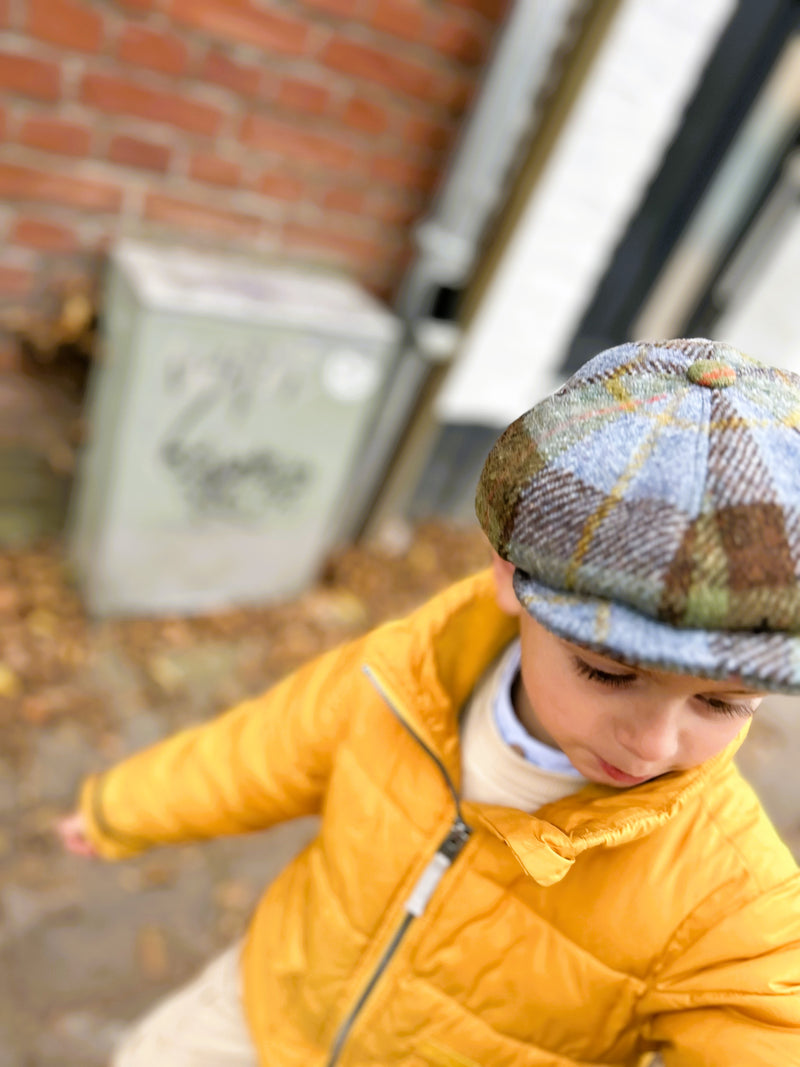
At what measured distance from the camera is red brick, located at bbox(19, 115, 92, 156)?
7.04 feet

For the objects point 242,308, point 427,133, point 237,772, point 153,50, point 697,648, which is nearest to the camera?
point 697,648

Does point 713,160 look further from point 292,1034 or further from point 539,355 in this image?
point 292,1034

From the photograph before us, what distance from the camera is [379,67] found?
2426 millimetres

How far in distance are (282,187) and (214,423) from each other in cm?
73

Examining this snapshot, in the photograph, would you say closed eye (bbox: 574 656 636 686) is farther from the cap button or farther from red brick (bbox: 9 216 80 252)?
red brick (bbox: 9 216 80 252)

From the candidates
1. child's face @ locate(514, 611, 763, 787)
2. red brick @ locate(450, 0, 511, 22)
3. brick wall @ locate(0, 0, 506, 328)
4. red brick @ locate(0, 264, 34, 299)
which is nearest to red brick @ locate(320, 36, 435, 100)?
brick wall @ locate(0, 0, 506, 328)

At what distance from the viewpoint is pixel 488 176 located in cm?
260

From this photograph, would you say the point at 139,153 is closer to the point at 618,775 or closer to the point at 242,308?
the point at 242,308

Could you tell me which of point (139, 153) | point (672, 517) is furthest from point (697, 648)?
point (139, 153)

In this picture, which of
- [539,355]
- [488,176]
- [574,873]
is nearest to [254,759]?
[574,873]

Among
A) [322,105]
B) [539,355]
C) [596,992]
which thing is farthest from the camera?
[539,355]

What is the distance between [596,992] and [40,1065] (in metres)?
1.45

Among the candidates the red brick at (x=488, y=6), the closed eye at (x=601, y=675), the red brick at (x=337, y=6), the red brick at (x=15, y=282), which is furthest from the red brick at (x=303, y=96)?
the closed eye at (x=601, y=675)

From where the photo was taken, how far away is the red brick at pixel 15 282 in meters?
2.32
